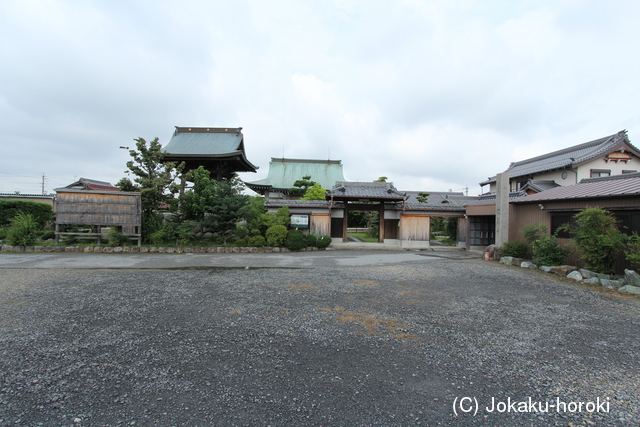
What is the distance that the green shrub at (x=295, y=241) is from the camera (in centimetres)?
1340

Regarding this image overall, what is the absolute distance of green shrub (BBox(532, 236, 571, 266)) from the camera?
9.03 metres

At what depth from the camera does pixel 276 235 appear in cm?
1338

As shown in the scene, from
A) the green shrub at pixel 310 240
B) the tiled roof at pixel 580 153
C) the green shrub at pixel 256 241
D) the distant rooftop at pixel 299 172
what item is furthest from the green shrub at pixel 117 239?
the tiled roof at pixel 580 153

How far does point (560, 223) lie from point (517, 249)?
62.6 inches

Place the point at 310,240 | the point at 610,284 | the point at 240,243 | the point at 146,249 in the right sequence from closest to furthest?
the point at 610,284, the point at 146,249, the point at 240,243, the point at 310,240

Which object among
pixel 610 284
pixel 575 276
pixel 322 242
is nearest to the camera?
pixel 610 284

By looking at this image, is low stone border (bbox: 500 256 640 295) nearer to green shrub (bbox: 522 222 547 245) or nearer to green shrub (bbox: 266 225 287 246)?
green shrub (bbox: 522 222 547 245)

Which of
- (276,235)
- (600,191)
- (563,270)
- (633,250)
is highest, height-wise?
(600,191)

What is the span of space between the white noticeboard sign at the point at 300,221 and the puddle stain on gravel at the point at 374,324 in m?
10.7

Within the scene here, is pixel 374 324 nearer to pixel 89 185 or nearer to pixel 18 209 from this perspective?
pixel 18 209

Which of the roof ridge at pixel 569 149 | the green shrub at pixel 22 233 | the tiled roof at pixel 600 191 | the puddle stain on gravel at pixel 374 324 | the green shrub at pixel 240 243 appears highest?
the roof ridge at pixel 569 149

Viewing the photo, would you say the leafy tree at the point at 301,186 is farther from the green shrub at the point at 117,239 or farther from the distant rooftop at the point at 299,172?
the green shrub at the point at 117,239

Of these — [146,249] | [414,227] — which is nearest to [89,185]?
[146,249]

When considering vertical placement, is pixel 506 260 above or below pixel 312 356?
above
